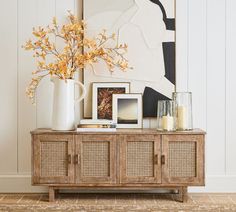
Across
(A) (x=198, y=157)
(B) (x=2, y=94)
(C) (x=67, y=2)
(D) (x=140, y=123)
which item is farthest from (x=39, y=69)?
(A) (x=198, y=157)

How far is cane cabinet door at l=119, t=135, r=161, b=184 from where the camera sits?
350 centimetres

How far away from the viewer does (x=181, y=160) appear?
351 centimetres

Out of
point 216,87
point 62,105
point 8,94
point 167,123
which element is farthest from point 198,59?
point 8,94

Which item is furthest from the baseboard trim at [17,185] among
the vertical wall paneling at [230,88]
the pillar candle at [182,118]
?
the vertical wall paneling at [230,88]

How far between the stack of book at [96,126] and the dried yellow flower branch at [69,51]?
1.37ft

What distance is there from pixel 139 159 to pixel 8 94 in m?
1.37

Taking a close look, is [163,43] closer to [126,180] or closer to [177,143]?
[177,143]

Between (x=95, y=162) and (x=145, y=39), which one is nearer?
(x=95, y=162)

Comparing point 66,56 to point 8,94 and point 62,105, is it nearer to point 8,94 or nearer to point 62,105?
point 62,105

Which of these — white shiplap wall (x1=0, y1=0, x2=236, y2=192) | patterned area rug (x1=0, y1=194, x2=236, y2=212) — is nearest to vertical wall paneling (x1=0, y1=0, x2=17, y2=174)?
white shiplap wall (x1=0, y1=0, x2=236, y2=192)

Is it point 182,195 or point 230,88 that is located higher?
point 230,88

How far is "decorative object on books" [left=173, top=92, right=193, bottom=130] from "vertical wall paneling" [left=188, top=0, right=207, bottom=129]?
176mm

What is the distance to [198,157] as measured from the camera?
3496 mm

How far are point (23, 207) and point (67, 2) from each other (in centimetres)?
185
